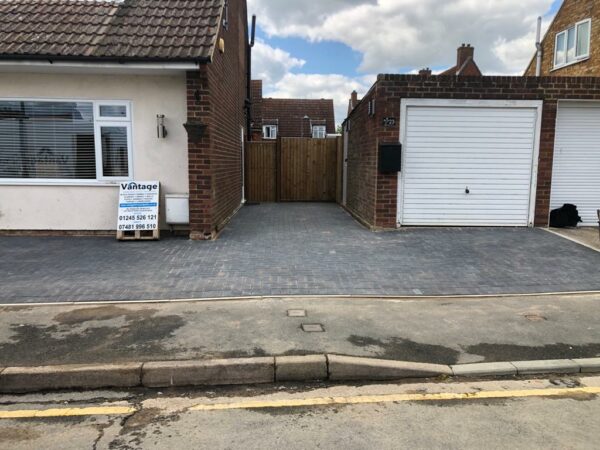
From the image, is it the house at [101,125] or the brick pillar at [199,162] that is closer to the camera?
the brick pillar at [199,162]

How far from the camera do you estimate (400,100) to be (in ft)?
34.8

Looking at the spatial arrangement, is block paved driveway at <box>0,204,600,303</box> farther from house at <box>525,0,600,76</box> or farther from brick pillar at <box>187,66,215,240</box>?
house at <box>525,0,600,76</box>

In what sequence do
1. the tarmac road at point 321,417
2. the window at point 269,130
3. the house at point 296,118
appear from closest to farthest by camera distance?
the tarmac road at point 321,417 → the window at point 269,130 → the house at point 296,118

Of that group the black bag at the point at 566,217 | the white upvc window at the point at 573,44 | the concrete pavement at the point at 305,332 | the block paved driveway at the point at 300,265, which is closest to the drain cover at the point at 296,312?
the concrete pavement at the point at 305,332

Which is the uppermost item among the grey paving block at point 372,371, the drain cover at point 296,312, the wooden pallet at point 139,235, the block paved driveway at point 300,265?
the wooden pallet at point 139,235

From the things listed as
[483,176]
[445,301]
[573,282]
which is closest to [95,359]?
[445,301]

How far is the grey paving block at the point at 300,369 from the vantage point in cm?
439

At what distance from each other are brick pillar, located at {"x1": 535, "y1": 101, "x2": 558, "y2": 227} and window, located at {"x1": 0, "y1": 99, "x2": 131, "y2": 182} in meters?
9.06

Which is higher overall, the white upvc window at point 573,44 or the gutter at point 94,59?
the white upvc window at point 573,44

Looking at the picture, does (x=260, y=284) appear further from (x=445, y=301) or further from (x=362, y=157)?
(x=362, y=157)

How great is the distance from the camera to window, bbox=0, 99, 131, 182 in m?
9.86

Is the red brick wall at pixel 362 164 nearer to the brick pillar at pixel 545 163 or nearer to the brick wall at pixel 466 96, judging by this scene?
the brick wall at pixel 466 96

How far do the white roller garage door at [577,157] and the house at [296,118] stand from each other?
92.4ft

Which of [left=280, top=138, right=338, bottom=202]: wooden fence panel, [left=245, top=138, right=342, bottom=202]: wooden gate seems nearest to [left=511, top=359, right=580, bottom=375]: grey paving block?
[left=245, top=138, right=342, bottom=202]: wooden gate
